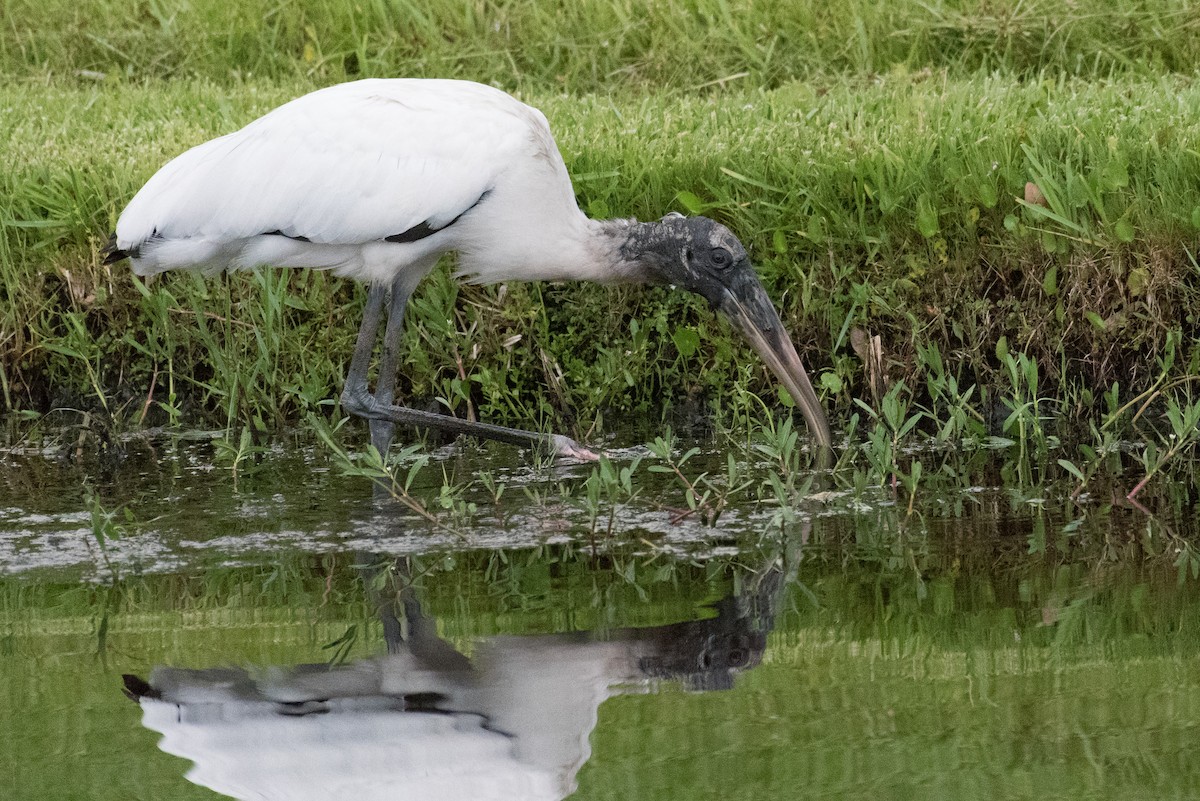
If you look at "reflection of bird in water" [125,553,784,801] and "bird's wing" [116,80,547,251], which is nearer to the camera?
"reflection of bird in water" [125,553,784,801]

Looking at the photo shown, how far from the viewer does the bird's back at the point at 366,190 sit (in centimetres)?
560

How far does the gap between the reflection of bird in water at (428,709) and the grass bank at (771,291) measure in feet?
8.06

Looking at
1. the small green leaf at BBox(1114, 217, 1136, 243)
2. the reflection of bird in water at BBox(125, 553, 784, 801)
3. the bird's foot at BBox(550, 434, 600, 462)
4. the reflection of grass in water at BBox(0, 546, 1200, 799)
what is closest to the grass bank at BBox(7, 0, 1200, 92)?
the small green leaf at BBox(1114, 217, 1136, 243)

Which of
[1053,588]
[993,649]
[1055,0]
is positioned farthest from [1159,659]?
[1055,0]

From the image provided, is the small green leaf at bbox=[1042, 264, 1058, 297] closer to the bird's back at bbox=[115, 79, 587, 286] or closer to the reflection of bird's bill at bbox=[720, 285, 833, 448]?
the reflection of bird's bill at bbox=[720, 285, 833, 448]

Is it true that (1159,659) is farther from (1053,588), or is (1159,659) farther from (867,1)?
(867,1)

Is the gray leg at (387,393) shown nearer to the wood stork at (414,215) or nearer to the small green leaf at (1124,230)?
the wood stork at (414,215)

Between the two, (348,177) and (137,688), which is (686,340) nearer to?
(348,177)

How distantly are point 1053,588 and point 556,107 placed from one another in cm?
448

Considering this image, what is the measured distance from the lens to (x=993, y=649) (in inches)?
141

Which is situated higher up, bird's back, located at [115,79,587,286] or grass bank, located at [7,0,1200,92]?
grass bank, located at [7,0,1200,92]

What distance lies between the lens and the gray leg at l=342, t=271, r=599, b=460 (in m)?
5.88

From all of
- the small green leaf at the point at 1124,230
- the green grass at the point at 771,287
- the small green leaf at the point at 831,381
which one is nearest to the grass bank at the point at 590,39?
the green grass at the point at 771,287

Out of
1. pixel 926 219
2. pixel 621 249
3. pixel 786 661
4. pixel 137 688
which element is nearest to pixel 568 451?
pixel 621 249
